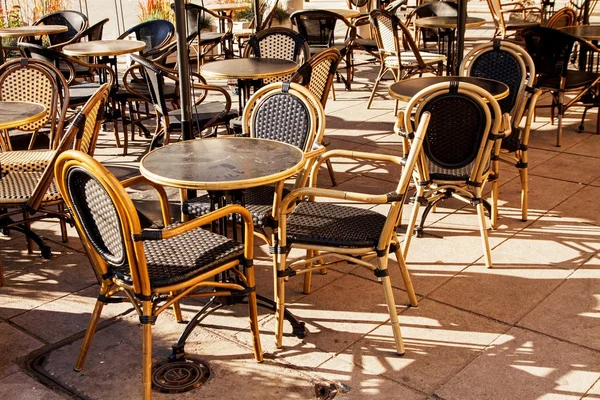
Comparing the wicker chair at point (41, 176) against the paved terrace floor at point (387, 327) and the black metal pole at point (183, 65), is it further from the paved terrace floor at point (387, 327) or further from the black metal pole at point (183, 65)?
the black metal pole at point (183, 65)

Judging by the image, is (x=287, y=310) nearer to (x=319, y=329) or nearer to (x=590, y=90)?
(x=319, y=329)

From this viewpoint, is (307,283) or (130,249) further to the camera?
(307,283)

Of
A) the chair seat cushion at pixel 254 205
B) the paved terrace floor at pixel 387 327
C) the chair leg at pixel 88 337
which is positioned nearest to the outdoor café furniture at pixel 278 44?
the paved terrace floor at pixel 387 327

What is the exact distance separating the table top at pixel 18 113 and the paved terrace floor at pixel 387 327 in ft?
2.79

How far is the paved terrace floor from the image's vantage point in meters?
3.34

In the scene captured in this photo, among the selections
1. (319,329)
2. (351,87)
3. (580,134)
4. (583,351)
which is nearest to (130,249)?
(319,329)

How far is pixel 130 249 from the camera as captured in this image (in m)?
3.01

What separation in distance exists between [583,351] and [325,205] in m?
1.41

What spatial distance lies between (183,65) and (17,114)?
3.86 feet

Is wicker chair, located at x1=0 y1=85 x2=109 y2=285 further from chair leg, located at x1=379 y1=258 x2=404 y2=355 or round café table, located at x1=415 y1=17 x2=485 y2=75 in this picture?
round café table, located at x1=415 y1=17 x2=485 y2=75

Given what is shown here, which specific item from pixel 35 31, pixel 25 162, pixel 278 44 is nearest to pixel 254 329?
pixel 25 162

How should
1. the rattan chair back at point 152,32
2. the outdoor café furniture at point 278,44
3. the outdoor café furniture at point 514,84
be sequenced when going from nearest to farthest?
the outdoor café furniture at point 514,84 < the outdoor café furniture at point 278,44 < the rattan chair back at point 152,32

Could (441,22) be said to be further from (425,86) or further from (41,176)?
(41,176)

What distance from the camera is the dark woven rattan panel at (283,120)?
4.39m
